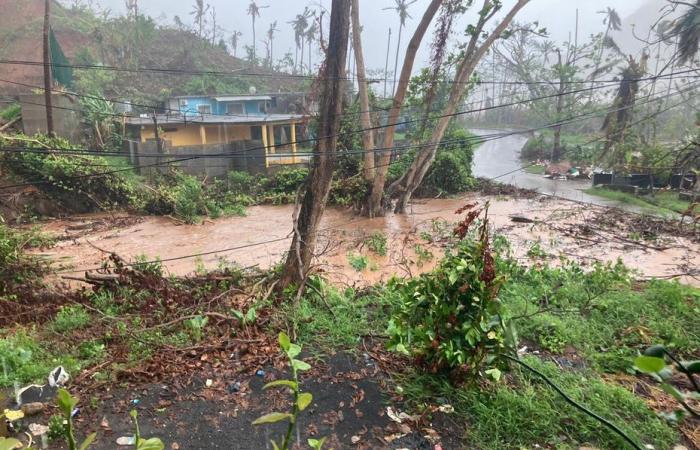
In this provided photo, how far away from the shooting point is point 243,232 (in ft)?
43.5

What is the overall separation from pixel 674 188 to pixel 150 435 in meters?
19.0

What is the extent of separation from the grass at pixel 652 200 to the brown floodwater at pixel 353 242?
6.31 feet

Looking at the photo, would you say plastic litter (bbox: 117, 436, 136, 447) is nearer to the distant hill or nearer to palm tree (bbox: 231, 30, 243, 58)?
the distant hill

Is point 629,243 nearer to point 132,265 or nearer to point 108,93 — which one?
point 132,265

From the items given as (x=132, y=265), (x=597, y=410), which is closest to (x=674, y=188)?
(x=597, y=410)

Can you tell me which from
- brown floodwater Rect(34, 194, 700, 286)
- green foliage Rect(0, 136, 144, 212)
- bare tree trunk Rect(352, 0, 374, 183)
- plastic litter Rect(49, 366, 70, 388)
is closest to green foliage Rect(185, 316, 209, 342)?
Answer: plastic litter Rect(49, 366, 70, 388)

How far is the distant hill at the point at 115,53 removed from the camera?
33156 millimetres

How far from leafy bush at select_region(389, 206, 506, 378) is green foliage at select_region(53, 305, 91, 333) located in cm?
397

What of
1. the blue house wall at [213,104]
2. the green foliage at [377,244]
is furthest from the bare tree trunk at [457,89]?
the blue house wall at [213,104]

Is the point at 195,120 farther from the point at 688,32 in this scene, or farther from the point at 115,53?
the point at 115,53

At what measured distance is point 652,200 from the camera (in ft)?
50.7

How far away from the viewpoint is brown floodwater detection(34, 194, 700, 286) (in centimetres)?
902

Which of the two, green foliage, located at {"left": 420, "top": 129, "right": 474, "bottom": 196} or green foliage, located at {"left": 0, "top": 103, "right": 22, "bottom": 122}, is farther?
green foliage, located at {"left": 420, "top": 129, "right": 474, "bottom": 196}

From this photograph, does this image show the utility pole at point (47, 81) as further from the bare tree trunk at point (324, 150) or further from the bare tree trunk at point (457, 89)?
the bare tree trunk at point (324, 150)
